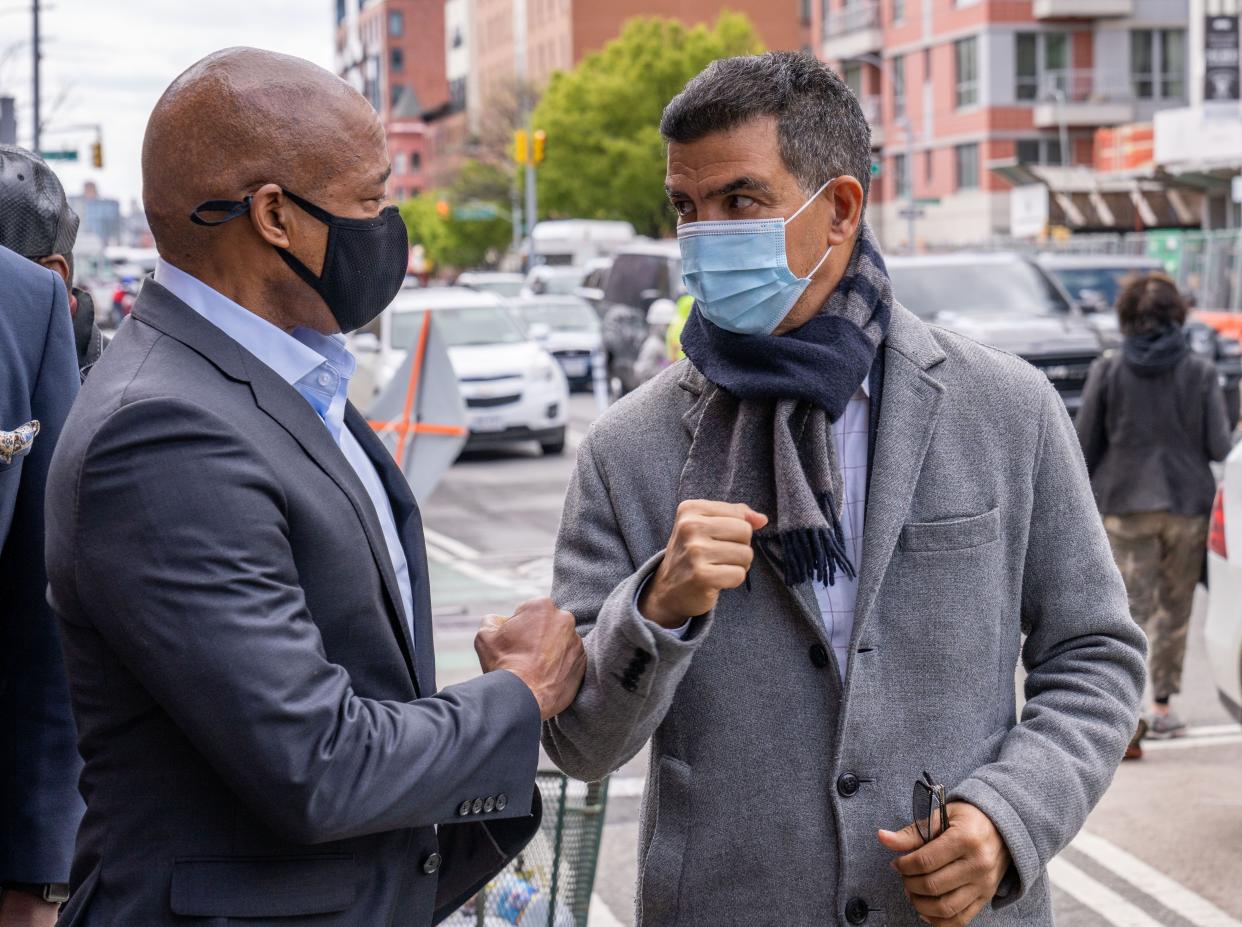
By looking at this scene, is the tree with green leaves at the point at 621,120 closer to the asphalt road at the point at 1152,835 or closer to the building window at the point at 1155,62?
the building window at the point at 1155,62

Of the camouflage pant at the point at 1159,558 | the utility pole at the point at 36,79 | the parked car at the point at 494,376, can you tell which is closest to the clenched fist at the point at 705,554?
the camouflage pant at the point at 1159,558

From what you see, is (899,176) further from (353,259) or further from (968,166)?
(353,259)

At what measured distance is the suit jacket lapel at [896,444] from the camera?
8.07 ft

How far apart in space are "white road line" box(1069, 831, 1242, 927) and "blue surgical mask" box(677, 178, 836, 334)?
143 inches

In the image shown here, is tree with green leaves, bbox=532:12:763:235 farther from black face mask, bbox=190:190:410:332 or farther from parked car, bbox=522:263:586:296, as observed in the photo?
black face mask, bbox=190:190:410:332

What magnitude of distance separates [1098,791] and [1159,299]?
6.17 metres

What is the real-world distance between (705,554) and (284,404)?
0.57 metres

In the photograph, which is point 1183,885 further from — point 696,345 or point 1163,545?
point 696,345

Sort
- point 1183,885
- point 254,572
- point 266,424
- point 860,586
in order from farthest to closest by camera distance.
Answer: point 1183,885 < point 860,586 < point 266,424 < point 254,572

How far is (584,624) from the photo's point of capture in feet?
8.43

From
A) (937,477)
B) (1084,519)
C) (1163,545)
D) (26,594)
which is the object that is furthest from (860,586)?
(1163,545)

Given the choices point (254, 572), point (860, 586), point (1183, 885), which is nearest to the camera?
point (254, 572)

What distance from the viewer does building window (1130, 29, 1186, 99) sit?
2386 inches

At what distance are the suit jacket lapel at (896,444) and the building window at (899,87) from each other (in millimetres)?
64222
